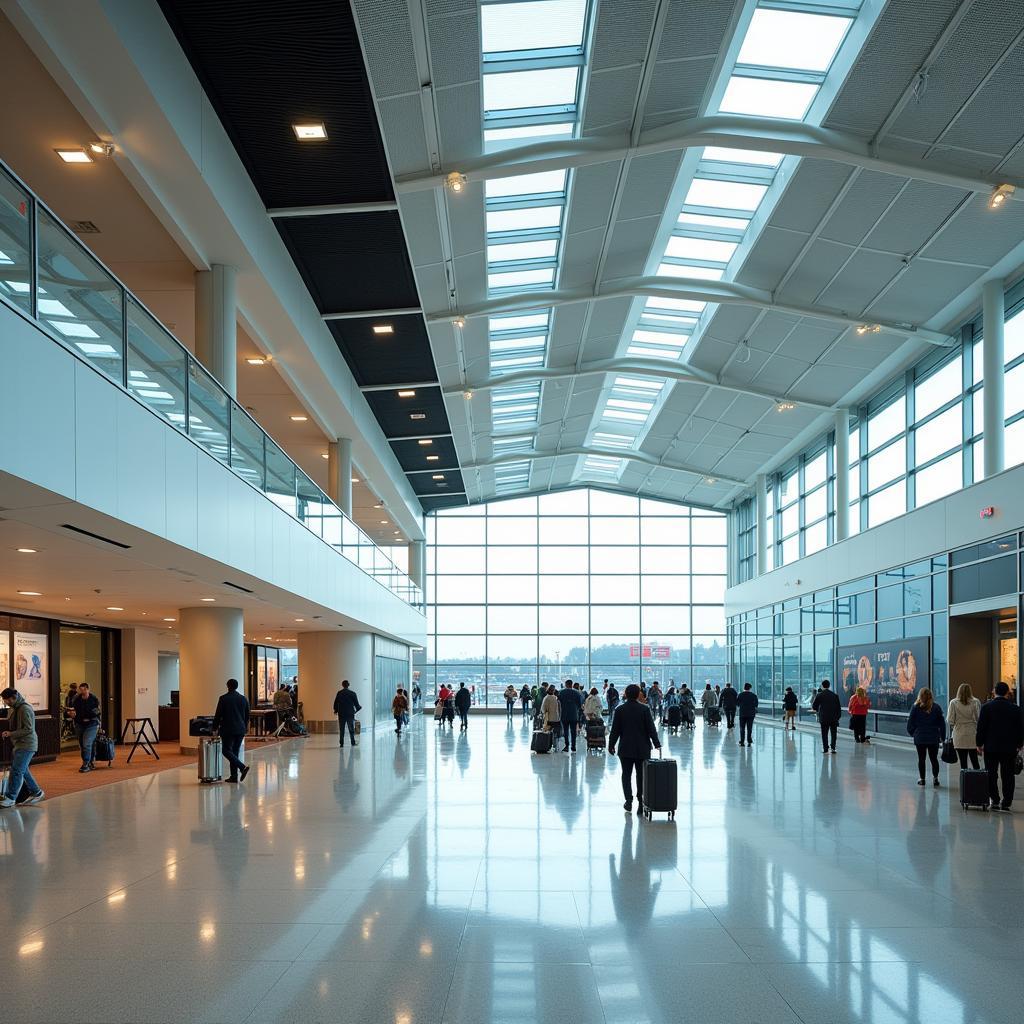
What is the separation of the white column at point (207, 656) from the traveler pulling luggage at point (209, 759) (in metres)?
2.93

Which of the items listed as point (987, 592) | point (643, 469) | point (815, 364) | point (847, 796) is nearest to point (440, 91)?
point (847, 796)

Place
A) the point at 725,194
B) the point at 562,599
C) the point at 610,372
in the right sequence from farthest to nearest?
1. the point at 562,599
2. the point at 610,372
3. the point at 725,194

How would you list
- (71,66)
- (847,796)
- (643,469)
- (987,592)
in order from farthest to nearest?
(643,469)
(987,592)
(847,796)
(71,66)

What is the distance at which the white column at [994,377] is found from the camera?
20.4 meters

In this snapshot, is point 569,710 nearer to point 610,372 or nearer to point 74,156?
point 610,372

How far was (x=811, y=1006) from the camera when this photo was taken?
513cm

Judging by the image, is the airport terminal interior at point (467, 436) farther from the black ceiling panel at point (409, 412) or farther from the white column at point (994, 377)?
the black ceiling panel at point (409, 412)

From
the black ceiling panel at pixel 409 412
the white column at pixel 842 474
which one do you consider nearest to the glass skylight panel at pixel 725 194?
the black ceiling panel at pixel 409 412

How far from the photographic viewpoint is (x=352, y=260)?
56.2ft

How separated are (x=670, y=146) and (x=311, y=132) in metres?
5.09

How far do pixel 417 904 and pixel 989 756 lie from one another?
844cm

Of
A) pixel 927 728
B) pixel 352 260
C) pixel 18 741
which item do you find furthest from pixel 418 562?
pixel 18 741

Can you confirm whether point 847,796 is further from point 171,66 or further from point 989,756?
point 171,66

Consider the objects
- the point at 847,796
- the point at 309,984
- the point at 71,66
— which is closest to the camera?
the point at 309,984
